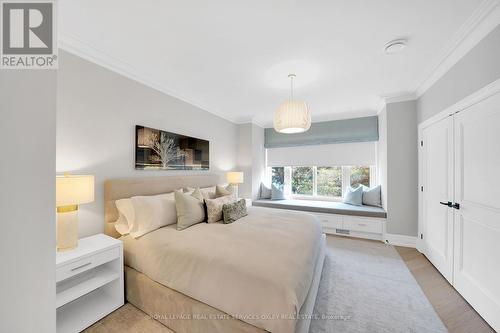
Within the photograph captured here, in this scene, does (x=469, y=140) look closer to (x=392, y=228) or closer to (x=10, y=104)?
(x=392, y=228)

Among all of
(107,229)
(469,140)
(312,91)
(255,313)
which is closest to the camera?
(255,313)

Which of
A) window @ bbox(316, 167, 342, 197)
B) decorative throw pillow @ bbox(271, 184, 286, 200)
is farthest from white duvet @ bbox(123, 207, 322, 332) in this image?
window @ bbox(316, 167, 342, 197)

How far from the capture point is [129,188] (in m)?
2.25

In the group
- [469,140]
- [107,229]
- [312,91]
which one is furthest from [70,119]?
[469,140]

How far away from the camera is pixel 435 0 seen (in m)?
1.42

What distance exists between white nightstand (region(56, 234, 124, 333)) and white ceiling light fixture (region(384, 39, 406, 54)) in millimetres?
3193

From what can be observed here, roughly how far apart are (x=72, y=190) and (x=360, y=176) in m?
4.70

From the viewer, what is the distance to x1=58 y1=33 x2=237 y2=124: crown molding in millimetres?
1817

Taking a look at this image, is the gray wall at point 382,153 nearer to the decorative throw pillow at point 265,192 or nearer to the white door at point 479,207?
the white door at point 479,207

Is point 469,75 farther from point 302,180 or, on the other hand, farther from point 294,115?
point 302,180

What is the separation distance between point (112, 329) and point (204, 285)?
902mm

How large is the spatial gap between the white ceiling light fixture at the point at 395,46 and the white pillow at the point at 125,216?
3.04 meters

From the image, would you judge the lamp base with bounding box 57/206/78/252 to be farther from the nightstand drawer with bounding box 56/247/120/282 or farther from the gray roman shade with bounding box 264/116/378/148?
the gray roman shade with bounding box 264/116/378/148

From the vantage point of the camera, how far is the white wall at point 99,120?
6.05 ft
